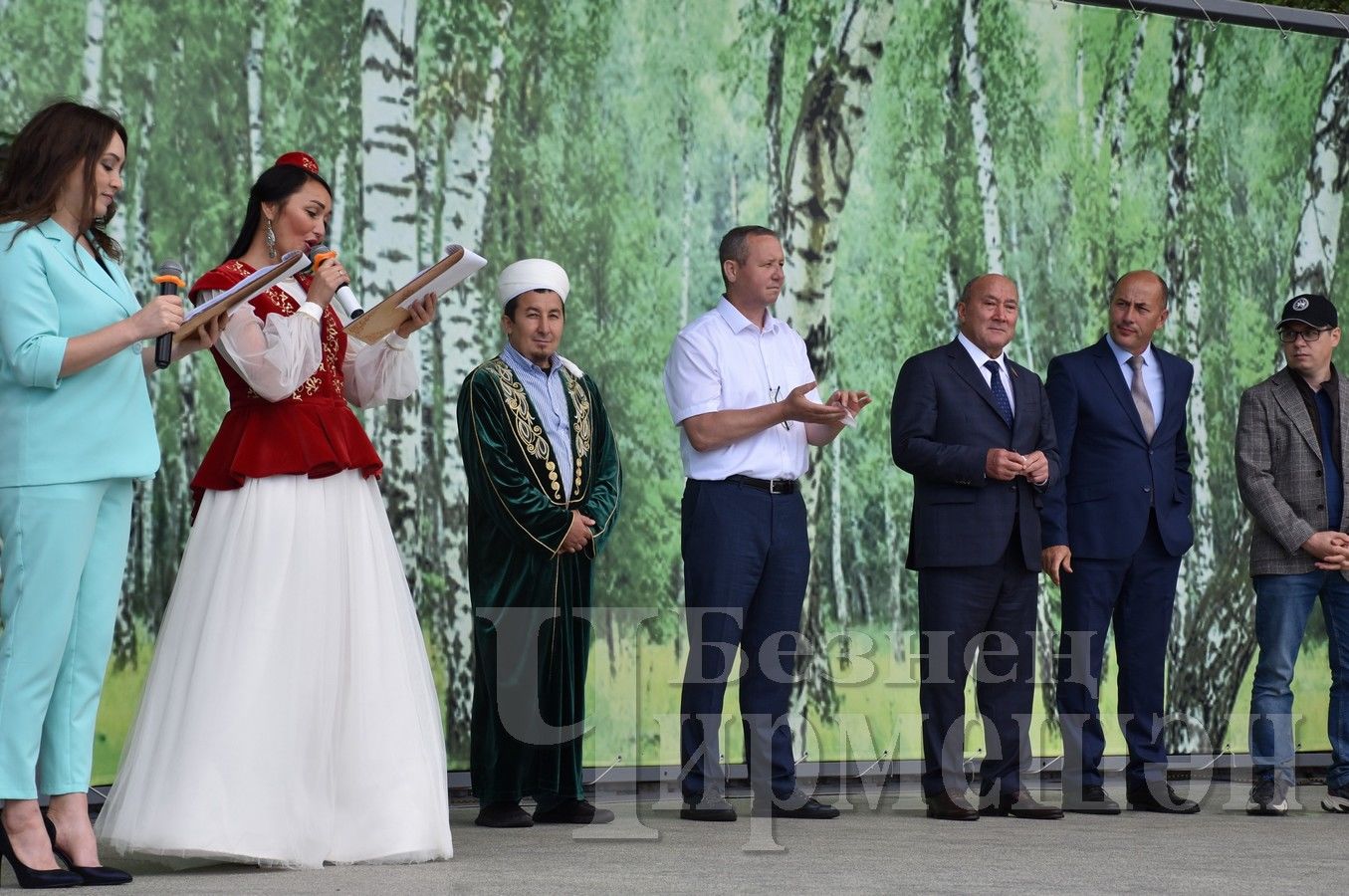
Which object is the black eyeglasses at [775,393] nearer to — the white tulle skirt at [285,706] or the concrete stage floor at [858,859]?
the concrete stage floor at [858,859]

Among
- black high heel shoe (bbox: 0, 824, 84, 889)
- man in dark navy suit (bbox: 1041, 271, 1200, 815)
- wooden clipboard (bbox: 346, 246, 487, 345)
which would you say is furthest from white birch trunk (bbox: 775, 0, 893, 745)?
black high heel shoe (bbox: 0, 824, 84, 889)

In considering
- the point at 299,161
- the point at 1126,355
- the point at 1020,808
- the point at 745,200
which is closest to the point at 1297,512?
the point at 1126,355

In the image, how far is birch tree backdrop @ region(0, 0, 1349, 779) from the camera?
594 centimetres

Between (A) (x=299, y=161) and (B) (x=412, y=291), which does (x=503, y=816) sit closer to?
(B) (x=412, y=291)

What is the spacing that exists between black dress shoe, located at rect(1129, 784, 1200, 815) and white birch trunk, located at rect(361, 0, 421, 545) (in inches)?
102

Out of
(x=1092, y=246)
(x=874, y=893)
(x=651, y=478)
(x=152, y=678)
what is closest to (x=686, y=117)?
(x=651, y=478)

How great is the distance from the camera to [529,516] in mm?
5410

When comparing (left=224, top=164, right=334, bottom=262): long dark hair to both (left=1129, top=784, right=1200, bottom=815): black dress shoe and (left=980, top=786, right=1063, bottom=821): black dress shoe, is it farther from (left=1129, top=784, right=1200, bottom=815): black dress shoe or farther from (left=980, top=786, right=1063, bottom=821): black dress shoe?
(left=1129, top=784, right=1200, bottom=815): black dress shoe

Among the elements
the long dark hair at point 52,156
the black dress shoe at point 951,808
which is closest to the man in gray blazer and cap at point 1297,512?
the black dress shoe at point 951,808

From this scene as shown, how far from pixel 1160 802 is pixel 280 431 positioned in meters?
3.23

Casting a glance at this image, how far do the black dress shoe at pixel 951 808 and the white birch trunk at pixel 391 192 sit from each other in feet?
6.48

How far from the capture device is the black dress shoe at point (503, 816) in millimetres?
5395

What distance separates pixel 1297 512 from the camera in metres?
6.26

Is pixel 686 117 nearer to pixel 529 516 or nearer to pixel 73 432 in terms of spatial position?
pixel 529 516
